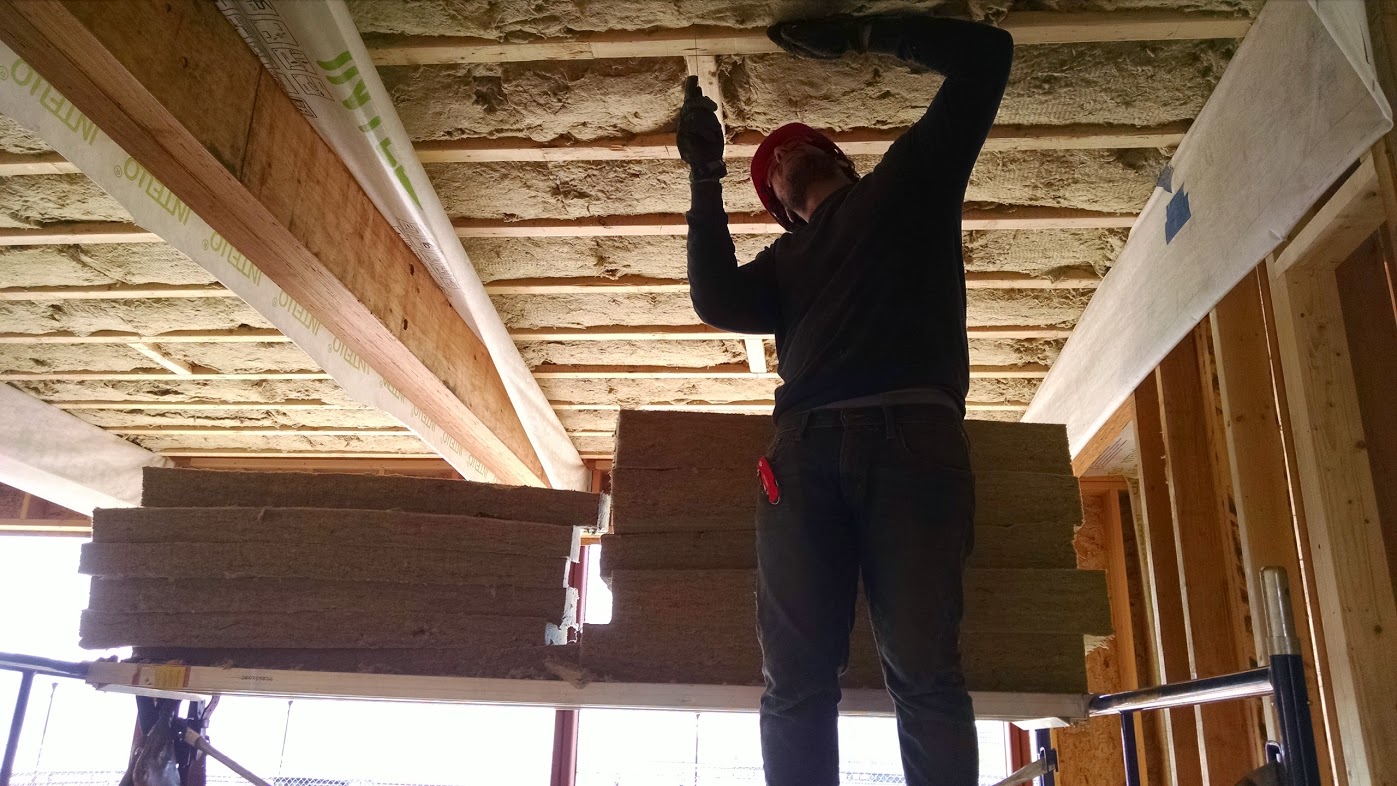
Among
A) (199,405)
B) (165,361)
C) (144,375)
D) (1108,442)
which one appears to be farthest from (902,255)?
(199,405)

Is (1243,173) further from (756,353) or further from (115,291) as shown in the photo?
(115,291)

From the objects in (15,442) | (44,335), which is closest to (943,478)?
(44,335)

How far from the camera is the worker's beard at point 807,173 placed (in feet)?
7.41

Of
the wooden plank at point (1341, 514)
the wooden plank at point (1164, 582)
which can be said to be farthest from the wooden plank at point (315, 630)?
the wooden plank at point (1164, 582)

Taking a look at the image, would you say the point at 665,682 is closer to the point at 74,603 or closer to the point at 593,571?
the point at 593,571

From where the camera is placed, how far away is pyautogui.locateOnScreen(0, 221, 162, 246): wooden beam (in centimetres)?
365

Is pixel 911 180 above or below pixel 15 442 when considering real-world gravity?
below

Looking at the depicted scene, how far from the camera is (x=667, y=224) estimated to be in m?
3.38

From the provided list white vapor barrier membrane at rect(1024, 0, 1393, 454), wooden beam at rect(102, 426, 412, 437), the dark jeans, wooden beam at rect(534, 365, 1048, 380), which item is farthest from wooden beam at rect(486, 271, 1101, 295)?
wooden beam at rect(102, 426, 412, 437)

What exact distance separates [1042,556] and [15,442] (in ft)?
16.8

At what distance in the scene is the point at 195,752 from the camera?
2582 mm

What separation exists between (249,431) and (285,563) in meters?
4.05

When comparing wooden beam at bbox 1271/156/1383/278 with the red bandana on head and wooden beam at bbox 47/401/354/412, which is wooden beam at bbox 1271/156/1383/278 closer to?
the red bandana on head

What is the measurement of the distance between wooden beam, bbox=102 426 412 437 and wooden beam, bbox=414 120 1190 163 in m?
3.16
